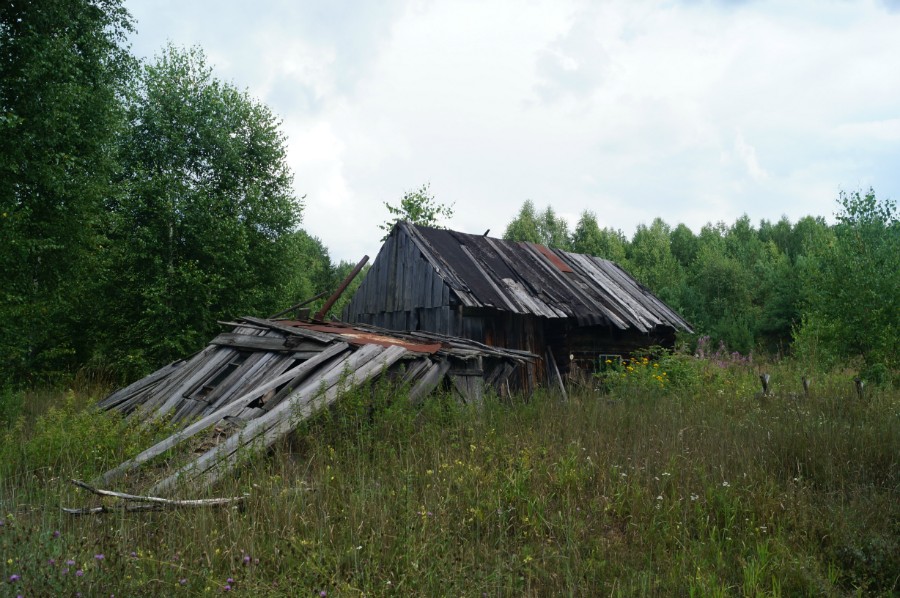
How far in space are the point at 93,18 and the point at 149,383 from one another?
33.7 ft

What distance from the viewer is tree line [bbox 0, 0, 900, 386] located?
12.4 m

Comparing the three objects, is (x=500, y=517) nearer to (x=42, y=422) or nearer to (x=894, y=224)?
(x=42, y=422)

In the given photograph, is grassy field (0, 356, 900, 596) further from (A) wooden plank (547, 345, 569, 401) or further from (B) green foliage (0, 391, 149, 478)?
(A) wooden plank (547, 345, 569, 401)

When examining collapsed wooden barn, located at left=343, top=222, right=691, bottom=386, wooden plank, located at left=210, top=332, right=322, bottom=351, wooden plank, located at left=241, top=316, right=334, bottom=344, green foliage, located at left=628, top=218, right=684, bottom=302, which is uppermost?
green foliage, located at left=628, top=218, right=684, bottom=302

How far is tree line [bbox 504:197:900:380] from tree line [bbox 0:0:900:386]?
65mm

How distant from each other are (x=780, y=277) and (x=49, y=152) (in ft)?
134

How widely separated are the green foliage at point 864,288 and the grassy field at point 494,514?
6313mm

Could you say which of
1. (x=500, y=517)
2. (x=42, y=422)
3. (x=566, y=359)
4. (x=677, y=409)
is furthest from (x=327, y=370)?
(x=566, y=359)

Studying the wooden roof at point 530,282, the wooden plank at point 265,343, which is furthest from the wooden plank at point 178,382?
the wooden roof at point 530,282

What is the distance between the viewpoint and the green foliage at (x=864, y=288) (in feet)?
39.4

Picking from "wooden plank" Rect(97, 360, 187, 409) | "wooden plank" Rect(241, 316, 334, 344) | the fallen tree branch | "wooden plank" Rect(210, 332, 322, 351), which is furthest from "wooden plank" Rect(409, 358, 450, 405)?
"wooden plank" Rect(97, 360, 187, 409)

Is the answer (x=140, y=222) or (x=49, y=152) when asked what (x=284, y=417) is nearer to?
(x=49, y=152)

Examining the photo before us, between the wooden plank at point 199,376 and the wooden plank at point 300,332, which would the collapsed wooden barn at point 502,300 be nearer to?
the wooden plank at point 300,332

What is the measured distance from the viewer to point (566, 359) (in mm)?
15094
